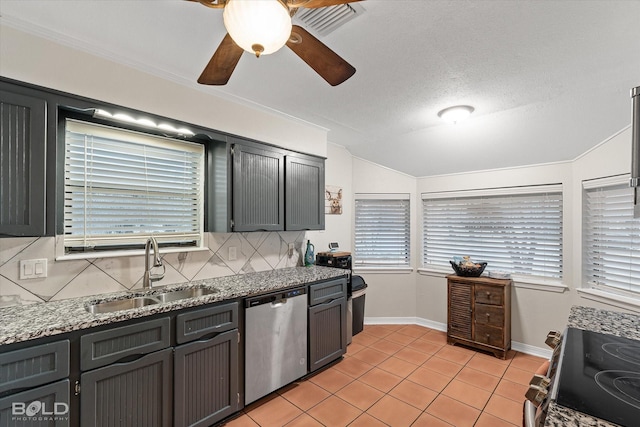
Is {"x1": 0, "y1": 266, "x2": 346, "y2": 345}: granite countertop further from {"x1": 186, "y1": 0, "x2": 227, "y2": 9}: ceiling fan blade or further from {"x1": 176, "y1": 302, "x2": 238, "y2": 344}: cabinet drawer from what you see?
{"x1": 186, "y1": 0, "x2": 227, "y2": 9}: ceiling fan blade

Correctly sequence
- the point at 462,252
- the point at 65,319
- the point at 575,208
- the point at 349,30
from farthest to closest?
Answer: 1. the point at 462,252
2. the point at 575,208
3. the point at 349,30
4. the point at 65,319

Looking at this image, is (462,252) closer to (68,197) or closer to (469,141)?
(469,141)

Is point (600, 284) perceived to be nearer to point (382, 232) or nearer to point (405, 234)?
point (405, 234)

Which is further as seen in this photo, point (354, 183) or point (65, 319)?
point (354, 183)

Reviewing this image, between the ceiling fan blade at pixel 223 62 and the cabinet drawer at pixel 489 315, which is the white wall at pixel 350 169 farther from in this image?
the ceiling fan blade at pixel 223 62

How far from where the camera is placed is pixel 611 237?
9.39 ft

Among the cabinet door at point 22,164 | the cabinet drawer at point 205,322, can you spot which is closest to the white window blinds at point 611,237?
the cabinet drawer at point 205,322

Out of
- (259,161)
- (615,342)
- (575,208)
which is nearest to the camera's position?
(615,342)

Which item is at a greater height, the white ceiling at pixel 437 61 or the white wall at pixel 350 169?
the white ceiling at pixel 437 61

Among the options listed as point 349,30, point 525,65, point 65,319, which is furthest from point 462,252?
point 65,319

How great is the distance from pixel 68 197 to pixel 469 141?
3.67 meters

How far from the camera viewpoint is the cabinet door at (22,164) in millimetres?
1618

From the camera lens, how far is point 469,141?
331 cm

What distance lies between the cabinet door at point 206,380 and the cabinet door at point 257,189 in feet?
3.15
